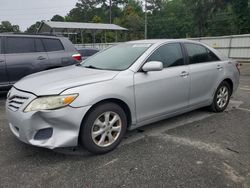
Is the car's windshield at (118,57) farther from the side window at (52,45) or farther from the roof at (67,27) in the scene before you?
the roof at (67,27)

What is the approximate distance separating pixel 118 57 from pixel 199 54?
1.64 metres

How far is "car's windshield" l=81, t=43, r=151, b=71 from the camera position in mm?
3875

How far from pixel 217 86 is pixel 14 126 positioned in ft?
12.2

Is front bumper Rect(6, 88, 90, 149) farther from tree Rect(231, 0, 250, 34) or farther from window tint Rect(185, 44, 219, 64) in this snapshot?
tree Rect(231, 0, 250, 34)

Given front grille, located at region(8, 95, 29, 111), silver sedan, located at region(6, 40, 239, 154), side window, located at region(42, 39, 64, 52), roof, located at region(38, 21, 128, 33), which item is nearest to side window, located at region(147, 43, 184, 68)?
silver sedan, located at region(6, 40, 239, 154)

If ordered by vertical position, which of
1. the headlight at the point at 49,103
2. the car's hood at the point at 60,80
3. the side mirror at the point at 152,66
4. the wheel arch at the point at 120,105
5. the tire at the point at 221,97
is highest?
the side mirror at the point at 152,66

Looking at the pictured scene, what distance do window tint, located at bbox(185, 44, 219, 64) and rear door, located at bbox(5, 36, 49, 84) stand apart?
3.84 metres

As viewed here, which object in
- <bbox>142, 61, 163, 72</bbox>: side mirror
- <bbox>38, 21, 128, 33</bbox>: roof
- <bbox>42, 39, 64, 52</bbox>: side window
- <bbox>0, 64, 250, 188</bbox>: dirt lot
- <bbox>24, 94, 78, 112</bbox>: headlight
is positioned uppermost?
<bbox>38, 21, 128, 33</bbox>: roof

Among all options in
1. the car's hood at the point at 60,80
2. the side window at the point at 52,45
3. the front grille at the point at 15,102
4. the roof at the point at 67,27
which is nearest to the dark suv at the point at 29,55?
the side window at the point at 52,45

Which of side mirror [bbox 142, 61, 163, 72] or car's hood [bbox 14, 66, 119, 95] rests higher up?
side mirror [bbox 142, 61, 163, 72]

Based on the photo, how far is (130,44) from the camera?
453 centimetres

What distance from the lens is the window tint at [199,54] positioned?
4.59 metres

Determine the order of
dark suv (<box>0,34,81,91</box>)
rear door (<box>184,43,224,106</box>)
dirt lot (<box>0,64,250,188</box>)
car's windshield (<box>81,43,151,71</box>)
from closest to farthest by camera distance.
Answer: dirt lot (<box>0,64,250,188</box>), car's windshield (<box>81,43,151,71</box>), rear door (<box>184,43,224,106</box>), dark suv (<box>0,34,81,91</box>)

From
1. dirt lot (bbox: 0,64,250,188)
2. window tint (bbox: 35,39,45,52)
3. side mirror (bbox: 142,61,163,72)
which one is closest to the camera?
dirt lot (bbox: 0,64,250,188)
